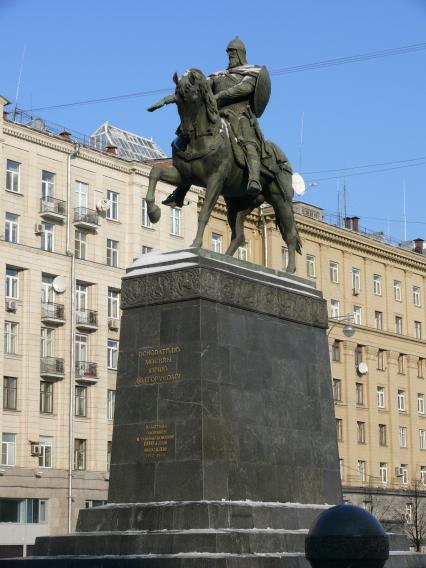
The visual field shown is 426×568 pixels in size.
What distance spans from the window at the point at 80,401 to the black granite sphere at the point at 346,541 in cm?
4725

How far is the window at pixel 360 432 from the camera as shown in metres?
78.5

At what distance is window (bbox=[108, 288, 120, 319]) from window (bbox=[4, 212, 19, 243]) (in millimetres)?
6405

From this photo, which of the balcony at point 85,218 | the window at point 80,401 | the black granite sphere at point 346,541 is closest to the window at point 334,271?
the balcony at point 85,218

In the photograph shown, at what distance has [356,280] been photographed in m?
81.0

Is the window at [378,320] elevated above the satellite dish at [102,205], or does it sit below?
below

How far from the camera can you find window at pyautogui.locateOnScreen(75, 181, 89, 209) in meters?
62.4

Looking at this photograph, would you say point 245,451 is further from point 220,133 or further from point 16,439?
point 16,439

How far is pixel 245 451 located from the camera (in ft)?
70.3

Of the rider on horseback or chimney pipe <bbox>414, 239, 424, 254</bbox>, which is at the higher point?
chimney pipe <bbox>414, 239, 424, 254</bbox>

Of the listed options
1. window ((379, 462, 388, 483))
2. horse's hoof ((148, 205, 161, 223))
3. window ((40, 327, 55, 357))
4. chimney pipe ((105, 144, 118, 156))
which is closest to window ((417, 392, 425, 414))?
window ((379, 462, 388, 483))

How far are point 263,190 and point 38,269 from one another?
36059mm

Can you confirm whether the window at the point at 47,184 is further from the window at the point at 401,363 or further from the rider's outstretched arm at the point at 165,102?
the rider's outstretched arm at the point at 165,102

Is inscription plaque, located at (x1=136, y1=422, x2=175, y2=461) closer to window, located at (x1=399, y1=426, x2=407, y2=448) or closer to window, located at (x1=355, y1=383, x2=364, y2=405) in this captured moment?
window, located at (x1=355, y1=383, x2=364, y2=405)

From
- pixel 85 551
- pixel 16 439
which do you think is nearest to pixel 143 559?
pixel 85 551
